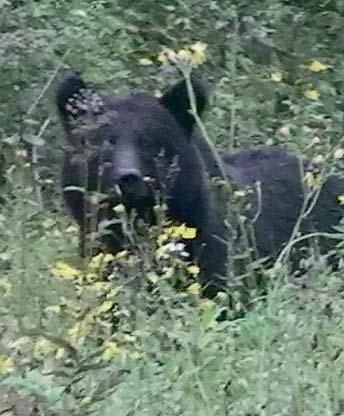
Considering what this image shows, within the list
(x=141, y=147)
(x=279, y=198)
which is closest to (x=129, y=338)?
(x=141, y=147)

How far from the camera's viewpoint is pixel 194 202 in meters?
6.12

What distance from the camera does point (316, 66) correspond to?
26.7 ft

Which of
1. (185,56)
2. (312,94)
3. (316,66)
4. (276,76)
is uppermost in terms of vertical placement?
(185,56)

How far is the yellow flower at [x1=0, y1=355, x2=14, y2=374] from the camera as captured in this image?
14.0 ft

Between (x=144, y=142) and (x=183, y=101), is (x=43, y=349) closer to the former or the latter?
(x=144, y=142)

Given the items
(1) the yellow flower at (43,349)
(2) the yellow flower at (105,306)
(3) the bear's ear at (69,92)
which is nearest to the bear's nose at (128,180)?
(3) the bear's ear at (69,92)

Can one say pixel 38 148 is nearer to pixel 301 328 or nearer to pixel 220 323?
pixel 220 323

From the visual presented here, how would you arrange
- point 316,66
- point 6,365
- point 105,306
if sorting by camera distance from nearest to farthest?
1. point 6,365
2. point 105,306
3. point 316,66

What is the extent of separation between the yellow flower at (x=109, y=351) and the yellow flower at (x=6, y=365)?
1.02 feet

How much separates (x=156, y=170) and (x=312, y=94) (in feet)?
8.68

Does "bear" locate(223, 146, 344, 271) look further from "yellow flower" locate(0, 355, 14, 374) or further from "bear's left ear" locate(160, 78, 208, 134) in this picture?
"yellow flower" locate(0, 355, 14, 374)

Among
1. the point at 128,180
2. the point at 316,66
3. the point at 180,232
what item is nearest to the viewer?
the point at 180,232

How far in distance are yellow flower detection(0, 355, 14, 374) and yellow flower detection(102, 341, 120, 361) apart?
31 centimetres

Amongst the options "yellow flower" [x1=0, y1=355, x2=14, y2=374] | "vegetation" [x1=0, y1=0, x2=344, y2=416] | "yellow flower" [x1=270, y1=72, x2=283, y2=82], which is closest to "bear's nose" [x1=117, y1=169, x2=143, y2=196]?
"vegetation" [x1=0, y1=0, x2=344, y2=416]
